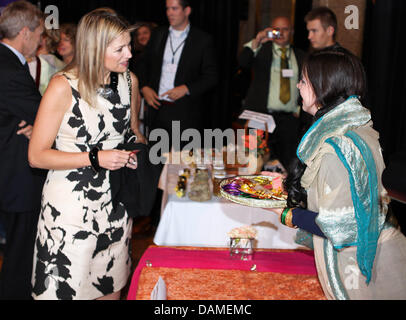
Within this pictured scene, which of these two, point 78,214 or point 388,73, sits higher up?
point 388,73

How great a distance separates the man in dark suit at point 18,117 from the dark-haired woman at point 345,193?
133cm

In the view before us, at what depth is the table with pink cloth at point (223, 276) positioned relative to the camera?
1.48 metres

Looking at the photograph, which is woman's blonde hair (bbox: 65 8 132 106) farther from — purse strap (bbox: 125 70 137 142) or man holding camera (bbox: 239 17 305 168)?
man holding camera (bbox: 239 17 305 168)

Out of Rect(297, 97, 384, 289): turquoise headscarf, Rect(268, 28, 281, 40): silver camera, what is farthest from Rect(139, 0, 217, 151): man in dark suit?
Rect(297, 97, 384, 289): turquoise headscarf

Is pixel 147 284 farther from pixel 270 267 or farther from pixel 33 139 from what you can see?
pixel 33 139

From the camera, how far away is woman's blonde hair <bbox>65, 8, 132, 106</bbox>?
169cm

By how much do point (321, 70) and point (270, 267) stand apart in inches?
29.3

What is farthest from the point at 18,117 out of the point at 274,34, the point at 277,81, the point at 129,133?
the point at 277,81

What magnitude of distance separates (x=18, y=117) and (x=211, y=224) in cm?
113

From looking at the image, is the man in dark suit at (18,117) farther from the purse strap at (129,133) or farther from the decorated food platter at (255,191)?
the decorated food platter at (255,191)

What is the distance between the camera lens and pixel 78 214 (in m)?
1.80

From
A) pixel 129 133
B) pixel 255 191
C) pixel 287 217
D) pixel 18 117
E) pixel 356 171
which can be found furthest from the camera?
pixel 18 117

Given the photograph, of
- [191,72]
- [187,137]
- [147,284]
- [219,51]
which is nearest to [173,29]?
[191,72]

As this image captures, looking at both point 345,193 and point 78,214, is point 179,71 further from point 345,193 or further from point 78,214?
point 345,193
